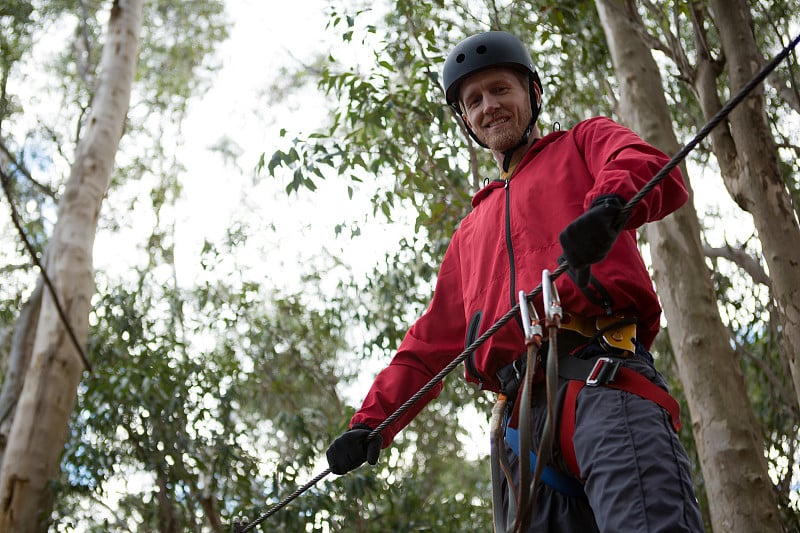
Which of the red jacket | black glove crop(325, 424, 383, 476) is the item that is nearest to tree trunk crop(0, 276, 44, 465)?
black glove crop(325, 424, 383, 476)

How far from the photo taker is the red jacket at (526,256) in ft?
5.57

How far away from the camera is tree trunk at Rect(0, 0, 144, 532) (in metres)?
5.19

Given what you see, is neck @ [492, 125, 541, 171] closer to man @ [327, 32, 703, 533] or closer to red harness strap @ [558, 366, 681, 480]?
man @ [327, 32, 703, 533]

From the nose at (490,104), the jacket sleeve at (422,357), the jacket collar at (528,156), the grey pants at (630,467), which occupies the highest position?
the nose at (490,104)

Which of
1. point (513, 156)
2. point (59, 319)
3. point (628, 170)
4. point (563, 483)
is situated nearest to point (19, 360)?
point (59, 319)

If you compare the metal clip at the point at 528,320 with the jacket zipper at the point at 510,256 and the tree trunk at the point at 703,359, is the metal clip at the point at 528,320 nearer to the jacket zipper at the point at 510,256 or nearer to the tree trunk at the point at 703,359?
the jacket zipper at the point at 510,256

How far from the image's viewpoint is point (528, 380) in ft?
5.05

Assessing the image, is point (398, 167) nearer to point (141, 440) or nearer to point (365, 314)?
point (365, 314)

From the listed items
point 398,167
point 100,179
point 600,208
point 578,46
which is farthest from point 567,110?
point 600,208

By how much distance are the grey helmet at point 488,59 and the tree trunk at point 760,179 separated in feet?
6.69

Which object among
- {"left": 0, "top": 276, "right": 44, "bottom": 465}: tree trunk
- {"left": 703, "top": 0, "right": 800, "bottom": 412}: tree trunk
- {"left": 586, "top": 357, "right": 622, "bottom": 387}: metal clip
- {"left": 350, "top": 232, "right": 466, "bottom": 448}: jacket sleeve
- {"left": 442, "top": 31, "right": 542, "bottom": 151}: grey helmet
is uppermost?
{"left": 0, "top": 276, "right": 44, "bottom": 465}: tree trunk

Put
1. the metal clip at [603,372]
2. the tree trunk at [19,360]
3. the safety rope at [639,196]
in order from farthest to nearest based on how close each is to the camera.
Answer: the tree trunk at [19,360], the metal clip at [603,372], the safety rope at [639,196]

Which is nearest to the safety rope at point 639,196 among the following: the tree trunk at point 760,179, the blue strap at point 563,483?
the blue strap at point 563,483

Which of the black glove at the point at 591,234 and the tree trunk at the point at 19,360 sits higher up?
the tree trunk at the point at 19,360
